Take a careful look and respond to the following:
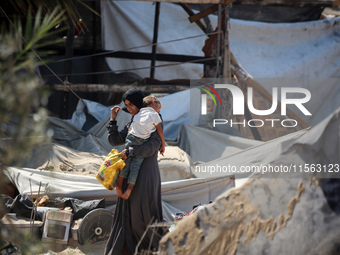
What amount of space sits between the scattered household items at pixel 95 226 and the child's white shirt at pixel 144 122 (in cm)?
143

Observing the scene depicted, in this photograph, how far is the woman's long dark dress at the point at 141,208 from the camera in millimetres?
4105

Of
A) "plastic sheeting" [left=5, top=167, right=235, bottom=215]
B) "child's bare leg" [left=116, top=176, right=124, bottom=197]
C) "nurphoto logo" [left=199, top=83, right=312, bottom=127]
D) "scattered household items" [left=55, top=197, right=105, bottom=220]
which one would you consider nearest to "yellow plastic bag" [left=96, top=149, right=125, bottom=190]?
"child's bare leg" [left=116, top=176, right=124, bottom=197]

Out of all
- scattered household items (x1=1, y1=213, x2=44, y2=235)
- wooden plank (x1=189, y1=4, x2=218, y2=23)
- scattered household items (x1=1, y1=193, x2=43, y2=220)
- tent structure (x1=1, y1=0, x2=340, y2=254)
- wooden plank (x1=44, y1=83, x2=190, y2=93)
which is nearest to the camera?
tent structure (x1=1, y1=0, x2=340, y2=254)

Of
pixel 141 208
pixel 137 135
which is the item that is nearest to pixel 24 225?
pixel 141 208

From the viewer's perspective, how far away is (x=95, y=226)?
17.4ft

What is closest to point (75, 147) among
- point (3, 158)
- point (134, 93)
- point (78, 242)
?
point (78, 242)

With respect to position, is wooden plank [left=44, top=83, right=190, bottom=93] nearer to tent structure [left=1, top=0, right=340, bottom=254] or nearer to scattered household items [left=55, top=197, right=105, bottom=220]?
tent structure [left=1, top=0, right=340, bottom=254]

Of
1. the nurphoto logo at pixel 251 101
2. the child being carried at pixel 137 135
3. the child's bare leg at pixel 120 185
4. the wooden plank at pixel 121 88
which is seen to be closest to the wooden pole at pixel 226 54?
the nurphoto logo at pixel 251 101

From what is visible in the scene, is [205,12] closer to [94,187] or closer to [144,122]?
[94,187]

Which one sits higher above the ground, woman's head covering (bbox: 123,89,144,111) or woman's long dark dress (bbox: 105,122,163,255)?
woman's head covering (bbox: 123,89,144,111)

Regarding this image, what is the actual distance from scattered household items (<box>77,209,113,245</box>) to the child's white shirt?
1.43 m

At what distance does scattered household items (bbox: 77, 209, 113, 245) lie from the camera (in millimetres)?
5211

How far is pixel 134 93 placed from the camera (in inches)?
167

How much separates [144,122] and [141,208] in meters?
0.67
